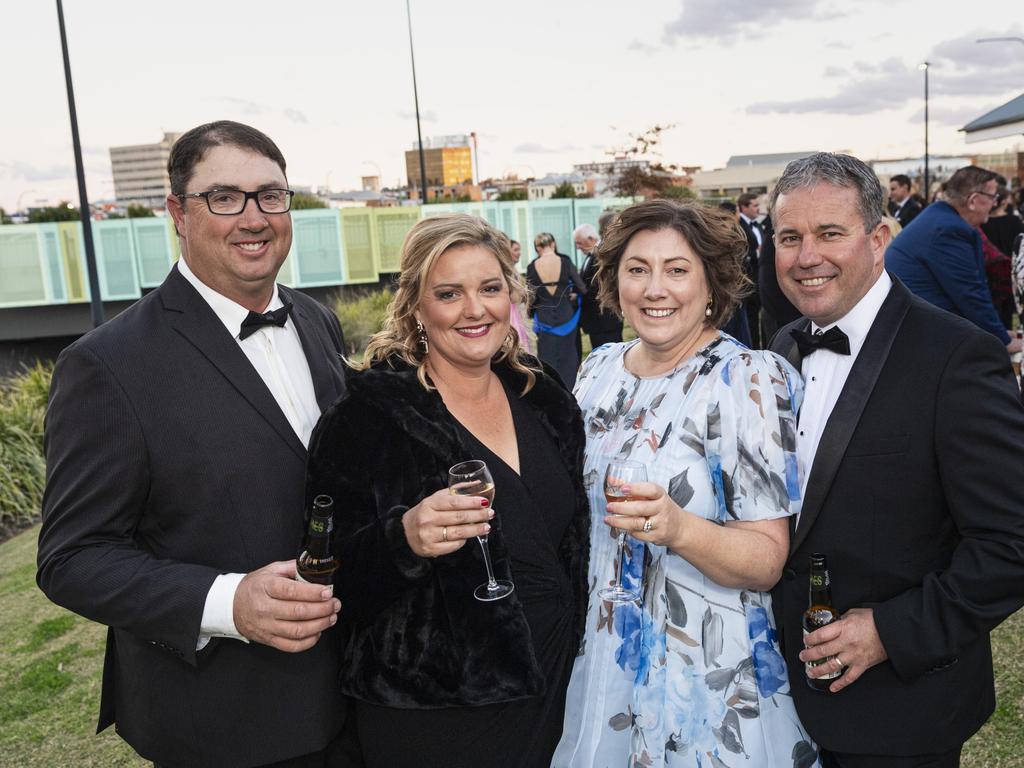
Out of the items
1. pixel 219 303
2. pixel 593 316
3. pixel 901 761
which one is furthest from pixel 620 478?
pixel 593 316

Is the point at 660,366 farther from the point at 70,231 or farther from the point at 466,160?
the point at 466,160

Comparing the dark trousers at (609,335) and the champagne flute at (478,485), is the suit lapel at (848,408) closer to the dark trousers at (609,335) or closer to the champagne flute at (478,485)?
the champagne flute at (478,485)

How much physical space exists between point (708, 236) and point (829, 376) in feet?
1.96

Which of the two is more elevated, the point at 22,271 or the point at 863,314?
the point at 22,271

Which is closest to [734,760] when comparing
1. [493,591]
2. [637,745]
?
[637,745]

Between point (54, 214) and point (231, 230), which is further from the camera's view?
point (54, 214)

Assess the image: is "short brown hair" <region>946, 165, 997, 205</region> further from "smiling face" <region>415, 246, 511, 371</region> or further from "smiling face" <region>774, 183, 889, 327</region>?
"smiling face" <region>415, 246, 511, 371</region>

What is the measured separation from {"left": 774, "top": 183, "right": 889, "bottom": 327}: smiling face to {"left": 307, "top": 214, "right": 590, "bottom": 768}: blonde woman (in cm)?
91

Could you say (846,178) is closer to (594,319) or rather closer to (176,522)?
(176,522)

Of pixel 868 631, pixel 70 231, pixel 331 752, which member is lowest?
pixel 331 752

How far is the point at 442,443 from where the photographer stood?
2338mm

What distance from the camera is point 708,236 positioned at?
2525mm

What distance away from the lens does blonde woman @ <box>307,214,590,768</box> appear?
226 centimetres

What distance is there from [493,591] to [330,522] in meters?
0.51
